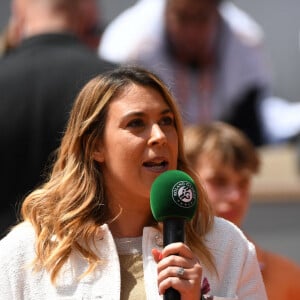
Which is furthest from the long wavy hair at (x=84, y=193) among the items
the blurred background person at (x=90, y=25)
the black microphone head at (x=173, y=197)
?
the blurred background person at (x=90, y=25)

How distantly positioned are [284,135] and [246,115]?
0.32 meters

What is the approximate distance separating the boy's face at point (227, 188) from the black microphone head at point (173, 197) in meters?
1.44

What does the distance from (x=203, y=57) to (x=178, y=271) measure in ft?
12.5

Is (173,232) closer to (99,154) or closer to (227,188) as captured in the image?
(99,154)

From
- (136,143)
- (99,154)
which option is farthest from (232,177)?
(136,143)

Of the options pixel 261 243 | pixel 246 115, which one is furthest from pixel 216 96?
pixel 261 243

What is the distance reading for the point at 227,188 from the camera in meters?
4.94

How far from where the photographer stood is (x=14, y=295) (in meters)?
3.55

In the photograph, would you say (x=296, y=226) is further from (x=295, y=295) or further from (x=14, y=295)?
(x=14, y=295)

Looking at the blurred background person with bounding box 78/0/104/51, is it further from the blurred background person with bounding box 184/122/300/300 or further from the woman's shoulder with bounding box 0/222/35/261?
the woman's shoulder with bounding box 0/222/35/261

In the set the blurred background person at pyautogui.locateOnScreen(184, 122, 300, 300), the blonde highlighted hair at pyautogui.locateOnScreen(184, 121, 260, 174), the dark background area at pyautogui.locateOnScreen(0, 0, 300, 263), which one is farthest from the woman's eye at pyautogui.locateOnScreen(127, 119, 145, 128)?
the dark background area at pyautogui.locateOnScreen(0, 0, 300, 263)

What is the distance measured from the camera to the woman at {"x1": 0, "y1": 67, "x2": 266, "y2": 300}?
3.55m

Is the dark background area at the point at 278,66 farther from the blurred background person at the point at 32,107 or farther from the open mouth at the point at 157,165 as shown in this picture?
the open mouth at the point at 157,165

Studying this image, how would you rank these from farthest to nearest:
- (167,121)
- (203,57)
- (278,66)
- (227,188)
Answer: (278,66) < (203,57) < (227,188) < (167,121)
